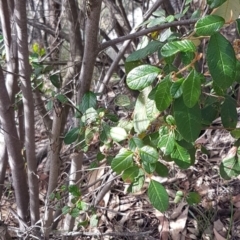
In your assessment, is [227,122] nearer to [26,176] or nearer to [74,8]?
[74,8]

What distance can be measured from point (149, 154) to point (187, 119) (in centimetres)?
12

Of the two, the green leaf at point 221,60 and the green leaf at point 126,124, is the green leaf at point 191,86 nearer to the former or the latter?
the green leaf at point 221,60

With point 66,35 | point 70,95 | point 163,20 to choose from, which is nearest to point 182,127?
point 163,20

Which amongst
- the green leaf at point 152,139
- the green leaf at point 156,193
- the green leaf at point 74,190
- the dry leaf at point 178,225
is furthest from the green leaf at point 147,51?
the dry leaf at point 178,225

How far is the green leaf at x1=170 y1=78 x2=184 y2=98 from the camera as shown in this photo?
668 millimetres

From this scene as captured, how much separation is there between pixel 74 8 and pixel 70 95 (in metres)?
0.30

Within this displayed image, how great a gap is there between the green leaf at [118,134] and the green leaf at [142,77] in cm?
16

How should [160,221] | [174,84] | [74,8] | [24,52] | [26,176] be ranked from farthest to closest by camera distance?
[160,221]
[26,176]
[74,8]
[24,52]
[174,84]

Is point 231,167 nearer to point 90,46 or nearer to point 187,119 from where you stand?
point 187,119

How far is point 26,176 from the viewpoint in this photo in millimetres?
1427

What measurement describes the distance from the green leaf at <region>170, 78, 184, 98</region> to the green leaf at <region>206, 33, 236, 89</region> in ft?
0.18

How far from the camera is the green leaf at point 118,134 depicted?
88 cm

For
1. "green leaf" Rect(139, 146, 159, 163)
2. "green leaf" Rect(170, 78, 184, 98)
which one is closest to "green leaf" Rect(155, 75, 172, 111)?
"green leaf" Rect(170, 78, 184, 98)

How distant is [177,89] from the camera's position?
0.67 metres
